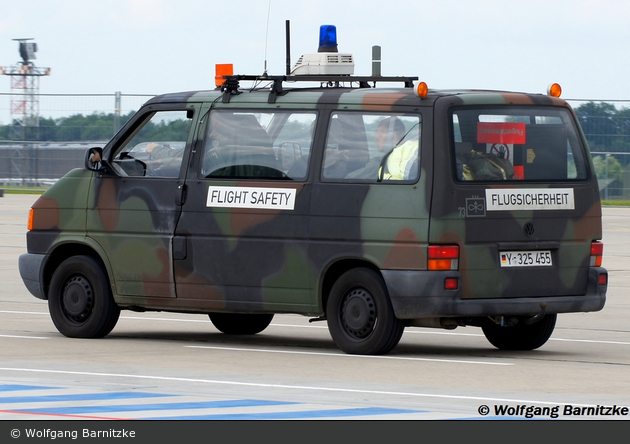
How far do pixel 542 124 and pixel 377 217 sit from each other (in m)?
1.52

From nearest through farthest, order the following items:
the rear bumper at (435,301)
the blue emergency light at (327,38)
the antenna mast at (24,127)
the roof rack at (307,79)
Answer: the rear bumper at (435,301), the roof rack at (307,79), the blue emergency light at (327,38), the antenna mast at (24,127)

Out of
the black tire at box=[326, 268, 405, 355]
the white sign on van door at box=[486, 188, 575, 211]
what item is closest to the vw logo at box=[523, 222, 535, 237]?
the white sign on van door at box=[486, 188, 575, 211]

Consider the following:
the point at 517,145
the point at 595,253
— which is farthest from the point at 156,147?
the point at 595,253

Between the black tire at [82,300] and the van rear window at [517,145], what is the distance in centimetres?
346

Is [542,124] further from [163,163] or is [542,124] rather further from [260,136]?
[163,163]

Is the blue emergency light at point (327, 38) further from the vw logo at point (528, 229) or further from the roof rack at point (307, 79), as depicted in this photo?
the vw logo at point (528, 229)

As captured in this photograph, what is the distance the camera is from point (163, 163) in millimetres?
12086

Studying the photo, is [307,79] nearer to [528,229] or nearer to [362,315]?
[362,315]

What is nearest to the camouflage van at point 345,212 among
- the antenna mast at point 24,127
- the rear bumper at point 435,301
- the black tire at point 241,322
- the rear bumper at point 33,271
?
the rear bumper at point 435,301

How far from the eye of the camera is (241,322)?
43.2ft

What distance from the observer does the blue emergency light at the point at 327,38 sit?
40.2 ft

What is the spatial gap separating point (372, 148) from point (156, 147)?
2.18 metres
